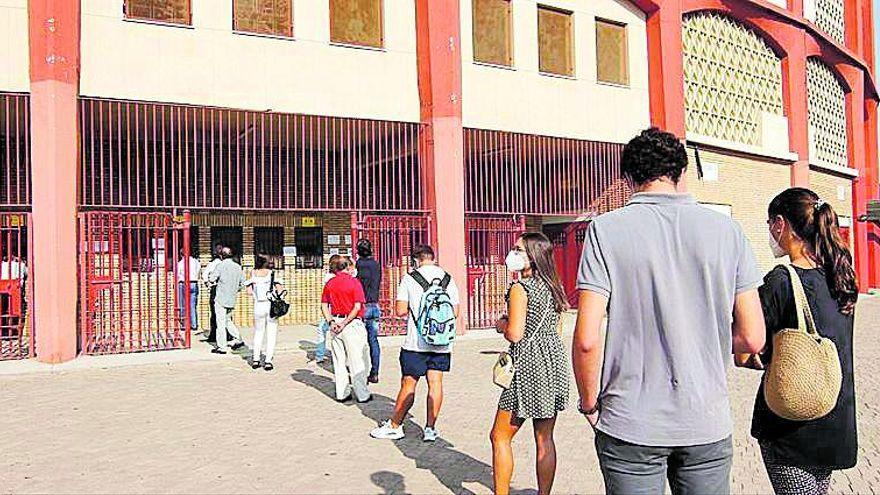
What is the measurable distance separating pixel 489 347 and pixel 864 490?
882 cm

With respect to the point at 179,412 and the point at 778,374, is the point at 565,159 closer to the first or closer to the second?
the point at 179,412

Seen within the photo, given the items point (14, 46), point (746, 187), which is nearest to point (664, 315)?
point (14, 46)

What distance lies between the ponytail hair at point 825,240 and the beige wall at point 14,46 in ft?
38.6

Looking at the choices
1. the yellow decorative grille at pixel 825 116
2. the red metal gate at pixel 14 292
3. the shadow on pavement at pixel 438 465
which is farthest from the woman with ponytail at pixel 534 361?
the yellow decorative grille at pixel 825 116

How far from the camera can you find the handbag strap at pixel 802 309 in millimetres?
3037

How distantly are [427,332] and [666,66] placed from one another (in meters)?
14.3

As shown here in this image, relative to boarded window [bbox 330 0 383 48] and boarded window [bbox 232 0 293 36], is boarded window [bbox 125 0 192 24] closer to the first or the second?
boarded window [bbox 232 0 293 36]

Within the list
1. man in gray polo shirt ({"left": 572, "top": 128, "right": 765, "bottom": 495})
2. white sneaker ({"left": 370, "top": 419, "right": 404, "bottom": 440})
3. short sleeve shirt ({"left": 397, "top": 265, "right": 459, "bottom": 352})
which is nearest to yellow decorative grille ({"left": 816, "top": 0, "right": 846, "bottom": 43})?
short sleeve shirt ({"left": 397, "top": 265, "right": 459, "bottom": 352})

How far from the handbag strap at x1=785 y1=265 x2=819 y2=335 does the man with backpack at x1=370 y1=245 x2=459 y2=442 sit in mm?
3486

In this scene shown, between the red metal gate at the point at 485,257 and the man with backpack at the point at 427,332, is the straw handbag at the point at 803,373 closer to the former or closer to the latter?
the man with backpack at the point at 427,332

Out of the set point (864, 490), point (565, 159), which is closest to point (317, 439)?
point (864, 490)

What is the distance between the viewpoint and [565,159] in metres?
18.5

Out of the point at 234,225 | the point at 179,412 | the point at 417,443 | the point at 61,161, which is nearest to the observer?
the point at 417,443

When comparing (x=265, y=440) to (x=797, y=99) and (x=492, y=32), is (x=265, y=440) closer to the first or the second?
(x=492, y=32)
